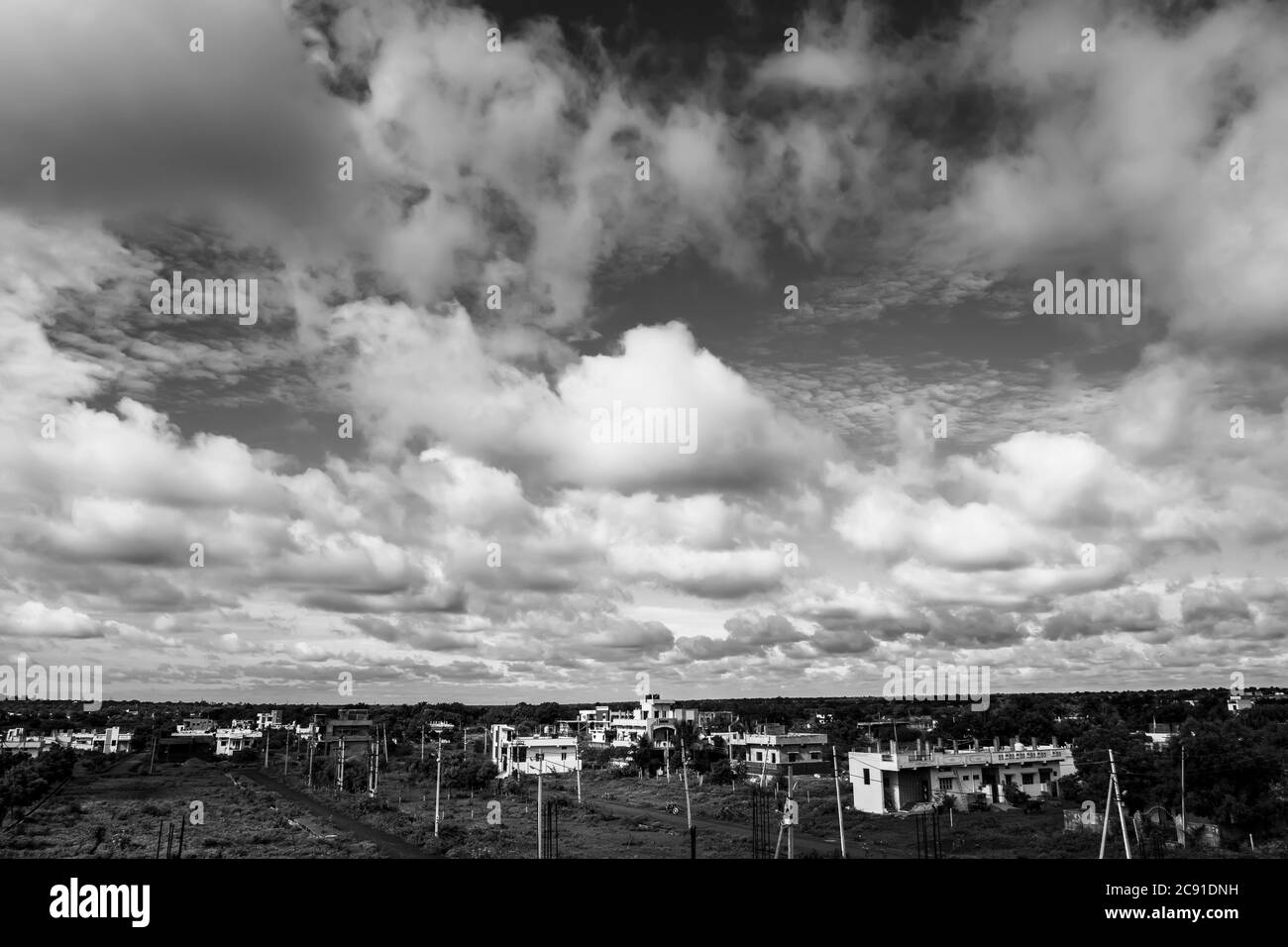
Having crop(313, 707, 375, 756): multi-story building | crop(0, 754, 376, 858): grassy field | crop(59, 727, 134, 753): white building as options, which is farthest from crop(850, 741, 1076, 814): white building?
crop(59, 727, 134, 753): white building

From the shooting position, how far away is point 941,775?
50.0 m

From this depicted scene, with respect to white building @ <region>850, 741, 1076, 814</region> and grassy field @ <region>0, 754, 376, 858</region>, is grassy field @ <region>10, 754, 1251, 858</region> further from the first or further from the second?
white building @ <region>850, 741, 1076, 814</region>

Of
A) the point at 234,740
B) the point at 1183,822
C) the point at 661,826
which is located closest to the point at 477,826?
the point at 661,826

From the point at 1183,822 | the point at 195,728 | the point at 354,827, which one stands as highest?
the point at 1183,822

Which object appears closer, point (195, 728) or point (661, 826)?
point (661, 826)

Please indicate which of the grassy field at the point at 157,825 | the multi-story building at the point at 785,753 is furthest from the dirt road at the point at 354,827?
the multi-story building at the point at 785,753

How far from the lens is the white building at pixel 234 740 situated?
103588 millimetres

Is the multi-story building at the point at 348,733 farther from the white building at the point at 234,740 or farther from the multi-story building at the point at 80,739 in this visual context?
the multi-story building at the point at 80,739

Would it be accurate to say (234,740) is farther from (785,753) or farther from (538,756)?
(785,753)

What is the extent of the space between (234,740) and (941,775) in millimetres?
92825

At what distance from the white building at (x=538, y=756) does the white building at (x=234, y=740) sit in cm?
4048

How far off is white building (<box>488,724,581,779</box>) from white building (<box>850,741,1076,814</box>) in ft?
114
